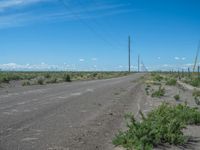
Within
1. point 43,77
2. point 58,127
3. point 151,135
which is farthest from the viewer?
point 43,77

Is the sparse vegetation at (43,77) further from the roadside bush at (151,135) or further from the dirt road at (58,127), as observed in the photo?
the roadside bush at (151,135)

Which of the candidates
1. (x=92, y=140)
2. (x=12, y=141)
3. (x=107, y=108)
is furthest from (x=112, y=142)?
(x=107, y=108)

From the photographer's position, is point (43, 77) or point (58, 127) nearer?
point (58, 127)

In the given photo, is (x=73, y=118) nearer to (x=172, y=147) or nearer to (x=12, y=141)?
(x=12, y=141)

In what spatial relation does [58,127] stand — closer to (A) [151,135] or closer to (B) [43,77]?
(A) [151,135]

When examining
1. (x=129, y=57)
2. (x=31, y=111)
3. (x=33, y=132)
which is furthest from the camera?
(x=129, y=57)

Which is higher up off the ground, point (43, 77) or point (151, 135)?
point (43, 77)

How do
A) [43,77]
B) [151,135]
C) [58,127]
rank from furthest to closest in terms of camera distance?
[43,77]
[58,127]
[151,135]

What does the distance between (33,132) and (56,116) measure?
140 inches

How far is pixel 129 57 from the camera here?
105938 millimetres

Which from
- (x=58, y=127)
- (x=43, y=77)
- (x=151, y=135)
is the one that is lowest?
(x=58, y=127)

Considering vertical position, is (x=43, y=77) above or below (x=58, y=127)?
above

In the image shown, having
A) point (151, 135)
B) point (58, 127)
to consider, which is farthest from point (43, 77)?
point (151, 135)

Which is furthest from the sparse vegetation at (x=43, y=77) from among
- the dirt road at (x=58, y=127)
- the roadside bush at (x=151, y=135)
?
the roadside bush at (x=151, y=135)
